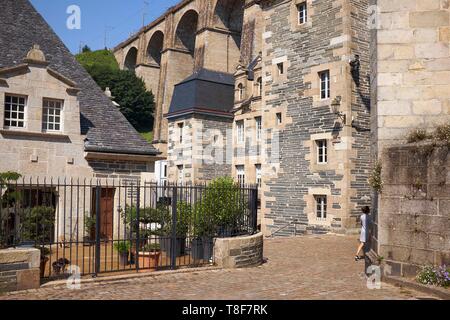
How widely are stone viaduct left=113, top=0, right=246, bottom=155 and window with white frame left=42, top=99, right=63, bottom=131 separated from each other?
24.2 m

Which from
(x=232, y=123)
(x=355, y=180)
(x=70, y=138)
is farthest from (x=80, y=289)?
(x=232, y=123)

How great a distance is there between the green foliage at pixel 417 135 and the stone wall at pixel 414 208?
24 centimetres

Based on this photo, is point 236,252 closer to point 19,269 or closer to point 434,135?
point 19,269

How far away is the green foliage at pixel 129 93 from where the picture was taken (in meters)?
50.8

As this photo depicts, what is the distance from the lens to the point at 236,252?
927 centimetres

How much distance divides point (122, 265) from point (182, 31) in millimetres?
41500

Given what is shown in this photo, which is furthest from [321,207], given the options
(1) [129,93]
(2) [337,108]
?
(1) [129,93]

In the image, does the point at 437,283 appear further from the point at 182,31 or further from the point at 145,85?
the point at 145,85

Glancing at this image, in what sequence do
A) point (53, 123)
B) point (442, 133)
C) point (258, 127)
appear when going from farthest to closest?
point (258, 127) → point (53, 123) → point (442, 133)

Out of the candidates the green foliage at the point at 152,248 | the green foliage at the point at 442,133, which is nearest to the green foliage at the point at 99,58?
the green foliage at the point at 152,248

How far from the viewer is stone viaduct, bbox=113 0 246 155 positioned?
40656 millimetres

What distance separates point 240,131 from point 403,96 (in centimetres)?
1908

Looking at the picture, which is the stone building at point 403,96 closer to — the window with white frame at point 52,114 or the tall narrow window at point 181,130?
the window with white frame at point 52,114

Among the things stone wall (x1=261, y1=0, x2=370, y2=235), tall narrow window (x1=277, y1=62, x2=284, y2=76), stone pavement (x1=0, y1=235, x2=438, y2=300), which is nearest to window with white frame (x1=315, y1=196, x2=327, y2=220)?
stone wall (x1=261, y1=0, x2=370, y2=235)
